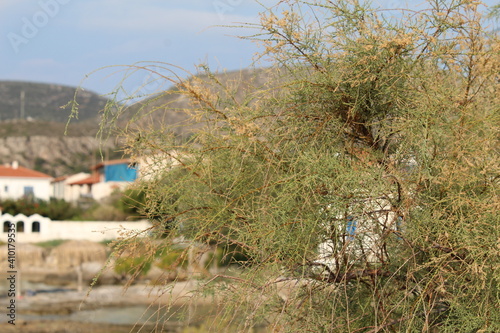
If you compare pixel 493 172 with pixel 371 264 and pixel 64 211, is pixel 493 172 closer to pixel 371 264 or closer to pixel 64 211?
pixel 371 264

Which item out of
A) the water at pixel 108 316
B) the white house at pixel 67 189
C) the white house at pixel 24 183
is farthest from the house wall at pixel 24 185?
the water at pixel 108 316

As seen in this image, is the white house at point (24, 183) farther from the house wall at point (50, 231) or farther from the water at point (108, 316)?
the water at point (108, 316)

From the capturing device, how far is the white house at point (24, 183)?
4556 centimetres

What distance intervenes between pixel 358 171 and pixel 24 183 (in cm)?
4684

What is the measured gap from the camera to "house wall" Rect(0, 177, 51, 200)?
4544 cm

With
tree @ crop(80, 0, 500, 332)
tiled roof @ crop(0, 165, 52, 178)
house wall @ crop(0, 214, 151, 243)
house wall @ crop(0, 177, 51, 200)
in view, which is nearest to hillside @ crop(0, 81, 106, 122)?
tiled roof @ crop(0, 165, 52, 178)

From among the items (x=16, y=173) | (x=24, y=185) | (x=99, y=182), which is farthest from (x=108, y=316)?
(x=16, y=173)

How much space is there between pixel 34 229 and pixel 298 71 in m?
35.9

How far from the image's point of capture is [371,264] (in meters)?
3.43

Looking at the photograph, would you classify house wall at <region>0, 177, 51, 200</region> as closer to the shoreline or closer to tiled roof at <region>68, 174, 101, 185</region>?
tiled roof at <region>68, 174, 101, 185</region>

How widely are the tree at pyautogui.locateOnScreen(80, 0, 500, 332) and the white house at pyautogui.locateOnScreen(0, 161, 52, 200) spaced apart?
44187 mm

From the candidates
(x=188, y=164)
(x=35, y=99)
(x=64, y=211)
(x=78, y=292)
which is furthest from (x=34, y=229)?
(x=35, y=99)

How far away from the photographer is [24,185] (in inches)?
1820

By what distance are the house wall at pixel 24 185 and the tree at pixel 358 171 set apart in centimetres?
4419
